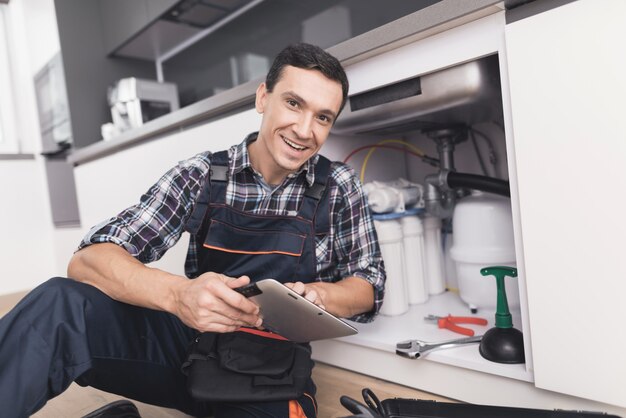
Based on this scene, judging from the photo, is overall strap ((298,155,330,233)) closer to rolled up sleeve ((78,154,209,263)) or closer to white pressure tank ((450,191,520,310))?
rolled up sleeve ((78,154,209,263))

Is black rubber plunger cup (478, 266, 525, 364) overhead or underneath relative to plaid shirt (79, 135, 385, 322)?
underneath

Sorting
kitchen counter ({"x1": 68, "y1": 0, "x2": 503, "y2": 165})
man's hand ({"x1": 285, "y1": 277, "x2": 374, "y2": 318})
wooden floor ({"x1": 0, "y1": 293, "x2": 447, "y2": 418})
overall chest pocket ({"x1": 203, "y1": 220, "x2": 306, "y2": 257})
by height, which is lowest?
wooden floor ({"x1": 0, "y1": 293, "x2": 447, "y2": 418})

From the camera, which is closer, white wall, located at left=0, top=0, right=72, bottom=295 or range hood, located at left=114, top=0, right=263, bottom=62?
range hood, located at left=114, top=0, right=263, bottom=62

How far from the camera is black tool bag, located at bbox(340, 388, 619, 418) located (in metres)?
0.64

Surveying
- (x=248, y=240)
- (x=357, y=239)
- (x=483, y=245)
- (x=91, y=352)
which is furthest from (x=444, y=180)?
(x=91, y=352)

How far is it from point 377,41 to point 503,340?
675 mm

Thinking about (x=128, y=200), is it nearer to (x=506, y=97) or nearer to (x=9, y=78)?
(x=506, y=97)

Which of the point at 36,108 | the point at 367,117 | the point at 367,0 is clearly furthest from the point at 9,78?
the point at 367,117

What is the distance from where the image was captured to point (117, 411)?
2.80 ft

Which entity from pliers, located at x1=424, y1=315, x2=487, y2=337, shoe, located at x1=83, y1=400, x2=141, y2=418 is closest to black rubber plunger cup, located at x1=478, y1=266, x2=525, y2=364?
pliers, located at x1=424, y1=315, x2=487, y2=337

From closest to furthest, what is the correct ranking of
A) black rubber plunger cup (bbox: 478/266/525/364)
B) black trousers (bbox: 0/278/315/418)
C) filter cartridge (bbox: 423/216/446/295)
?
black trousers (bbox: 0/278/315/418) → black rubber plunger cup (bbox: 478/266/525/364) → filter cartridge (bbox: 423/216/446/295)

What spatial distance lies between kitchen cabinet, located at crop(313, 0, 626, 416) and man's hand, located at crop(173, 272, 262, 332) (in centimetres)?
50

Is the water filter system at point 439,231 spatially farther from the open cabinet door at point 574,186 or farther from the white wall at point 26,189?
the white wall at point 26,189

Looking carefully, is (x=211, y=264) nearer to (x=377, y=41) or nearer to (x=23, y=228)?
(x=377, y=41)
